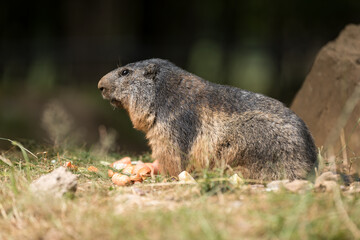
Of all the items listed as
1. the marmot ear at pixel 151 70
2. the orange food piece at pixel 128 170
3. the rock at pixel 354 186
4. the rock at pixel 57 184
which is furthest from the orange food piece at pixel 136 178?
the rock at pixel 354 186

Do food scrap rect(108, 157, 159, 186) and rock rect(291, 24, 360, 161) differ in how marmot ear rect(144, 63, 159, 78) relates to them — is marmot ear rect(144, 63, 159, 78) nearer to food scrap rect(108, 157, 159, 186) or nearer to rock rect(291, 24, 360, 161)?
food scrap rect(108, 157, 159, 186)

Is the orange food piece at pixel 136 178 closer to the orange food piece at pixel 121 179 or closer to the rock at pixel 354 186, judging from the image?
the orange food piece at pixel 121 179

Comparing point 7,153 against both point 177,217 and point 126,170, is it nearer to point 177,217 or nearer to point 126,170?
point 126,170

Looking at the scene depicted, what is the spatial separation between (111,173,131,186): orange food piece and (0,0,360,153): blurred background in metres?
5.80

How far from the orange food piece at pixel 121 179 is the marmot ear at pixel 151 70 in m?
1.24

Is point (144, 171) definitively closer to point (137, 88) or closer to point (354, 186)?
point (137, 88)

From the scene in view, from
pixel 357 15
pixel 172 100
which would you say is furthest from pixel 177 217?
pixel 357 15

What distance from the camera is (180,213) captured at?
3043mm

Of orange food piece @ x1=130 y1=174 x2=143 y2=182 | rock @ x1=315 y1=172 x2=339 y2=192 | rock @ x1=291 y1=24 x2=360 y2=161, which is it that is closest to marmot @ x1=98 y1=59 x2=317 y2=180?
orange food piece @ x1=130 y1=174 x2=143 y2=182

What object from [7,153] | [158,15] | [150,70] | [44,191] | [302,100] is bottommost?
[7,153]

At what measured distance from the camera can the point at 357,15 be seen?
11.2 metres

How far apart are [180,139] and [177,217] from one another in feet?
6.13

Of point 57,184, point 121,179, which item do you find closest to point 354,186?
point 121,179

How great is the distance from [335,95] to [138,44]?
6.90m
